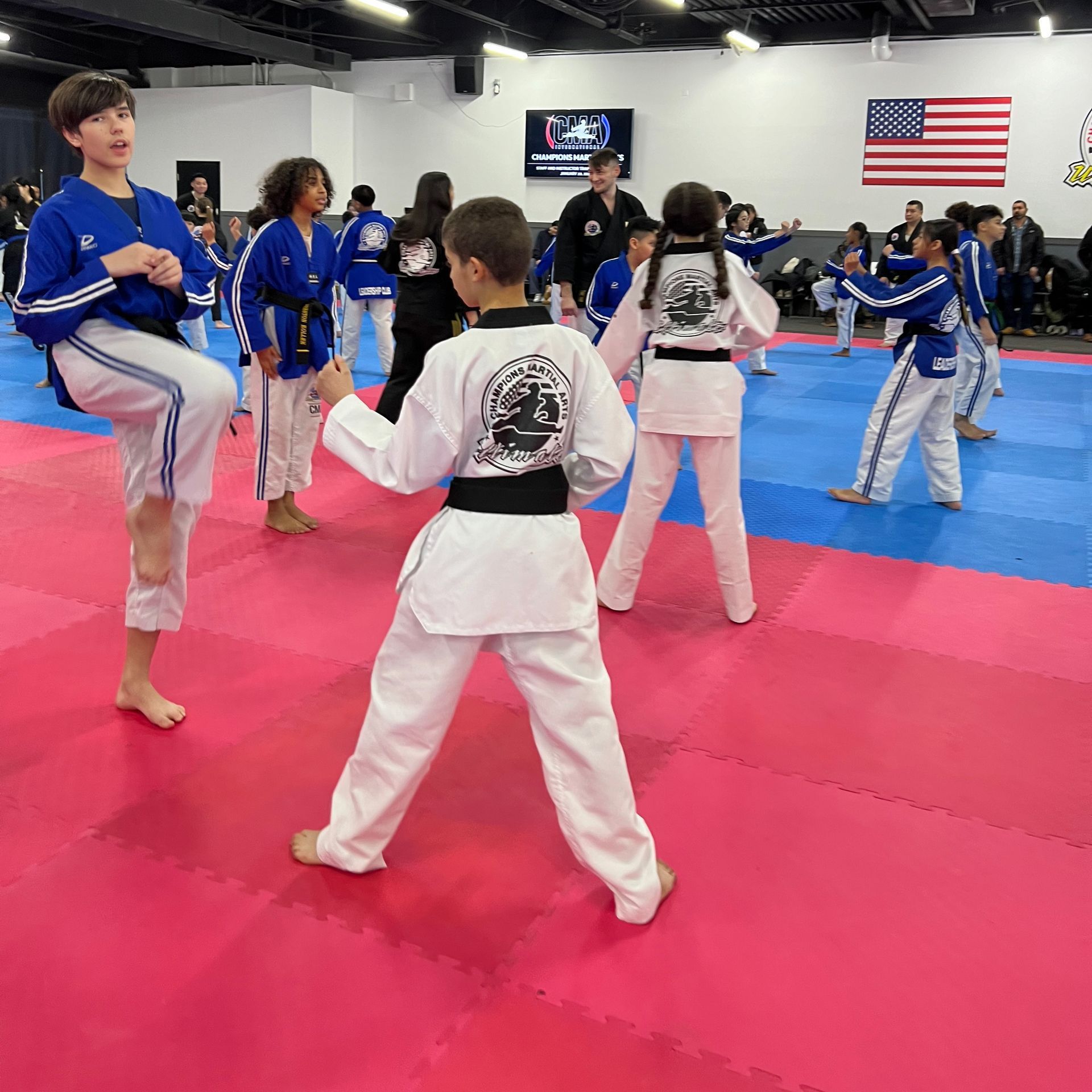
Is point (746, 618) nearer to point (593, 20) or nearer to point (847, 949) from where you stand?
point (847, 949)

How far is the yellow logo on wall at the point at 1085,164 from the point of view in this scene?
1348 cm

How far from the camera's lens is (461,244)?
6.29 feet

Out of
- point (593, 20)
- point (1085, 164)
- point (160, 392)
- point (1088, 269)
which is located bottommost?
point (160, 392)

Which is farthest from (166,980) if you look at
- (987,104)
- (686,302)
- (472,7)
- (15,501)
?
(472,7)

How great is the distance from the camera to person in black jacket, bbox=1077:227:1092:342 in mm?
13023

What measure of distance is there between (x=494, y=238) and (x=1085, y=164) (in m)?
14.5

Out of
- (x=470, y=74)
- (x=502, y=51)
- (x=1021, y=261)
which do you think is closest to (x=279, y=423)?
(x=1021, y=261)

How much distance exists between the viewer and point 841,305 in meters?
11.6

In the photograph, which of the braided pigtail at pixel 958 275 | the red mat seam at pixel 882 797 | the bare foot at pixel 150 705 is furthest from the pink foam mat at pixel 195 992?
the braided pigtail at pixel 958 275

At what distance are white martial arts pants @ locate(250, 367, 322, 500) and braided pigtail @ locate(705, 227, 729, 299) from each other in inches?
76.9

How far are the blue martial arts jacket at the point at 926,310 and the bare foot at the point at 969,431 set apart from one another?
215 cm

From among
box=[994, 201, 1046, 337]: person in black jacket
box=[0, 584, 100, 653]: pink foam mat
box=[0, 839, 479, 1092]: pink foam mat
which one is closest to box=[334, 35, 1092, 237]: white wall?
box=[994, 201, 1046, 337]: person in black jacket

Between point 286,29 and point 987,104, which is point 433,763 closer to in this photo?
point 987,104

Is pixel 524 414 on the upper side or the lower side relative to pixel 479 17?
lower
